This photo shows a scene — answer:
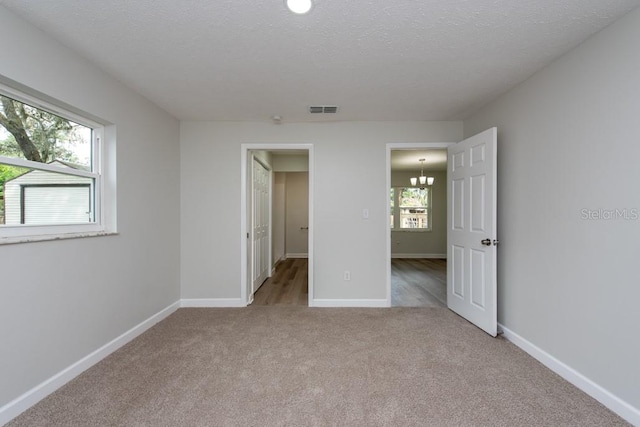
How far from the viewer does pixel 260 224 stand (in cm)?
445

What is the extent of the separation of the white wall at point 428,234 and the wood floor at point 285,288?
3.02 meters

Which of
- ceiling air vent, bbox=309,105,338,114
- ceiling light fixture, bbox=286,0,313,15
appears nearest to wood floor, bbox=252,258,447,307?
ceiling air vent, bbox=309,105,338,114

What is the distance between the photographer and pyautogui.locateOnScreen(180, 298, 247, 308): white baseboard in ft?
11.4


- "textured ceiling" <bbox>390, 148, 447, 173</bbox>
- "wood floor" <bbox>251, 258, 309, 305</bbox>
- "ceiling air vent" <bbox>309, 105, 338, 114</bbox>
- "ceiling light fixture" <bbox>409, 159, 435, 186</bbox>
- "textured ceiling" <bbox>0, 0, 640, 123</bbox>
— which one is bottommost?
"wood floor" <bbox>251, 258, 309, 305</bbox>

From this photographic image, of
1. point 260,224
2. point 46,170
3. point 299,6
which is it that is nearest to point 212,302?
point 260,224

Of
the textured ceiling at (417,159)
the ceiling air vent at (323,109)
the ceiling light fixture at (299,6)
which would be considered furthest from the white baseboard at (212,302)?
the textured ceiling at (417,159)

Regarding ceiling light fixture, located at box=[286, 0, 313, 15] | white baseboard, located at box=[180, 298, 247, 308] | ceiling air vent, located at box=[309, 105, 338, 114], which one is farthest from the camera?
white baseboard, located at box=[180, 298, 247, 308]

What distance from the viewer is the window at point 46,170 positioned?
1.70 metres

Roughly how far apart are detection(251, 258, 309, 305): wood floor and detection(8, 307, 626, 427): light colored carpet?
0.94m

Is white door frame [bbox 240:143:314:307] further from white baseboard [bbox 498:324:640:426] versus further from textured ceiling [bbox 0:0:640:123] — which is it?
white baseboard [bbox 498:324:640:426]

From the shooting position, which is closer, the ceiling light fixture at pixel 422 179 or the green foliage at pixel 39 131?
the green foliage at pixel 39 131

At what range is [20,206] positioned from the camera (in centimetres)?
174

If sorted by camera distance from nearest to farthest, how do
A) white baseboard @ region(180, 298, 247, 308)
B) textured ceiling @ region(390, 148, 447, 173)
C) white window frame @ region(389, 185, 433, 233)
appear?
white baseboard @ region(180, 298, 247, 308), textured ceiling @ region(390, 148, 447, 173), white window frame @ region(389, 185, 433, 233)

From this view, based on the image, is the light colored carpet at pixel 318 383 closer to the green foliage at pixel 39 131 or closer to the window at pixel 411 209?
the green foliage at pixel 39 131
